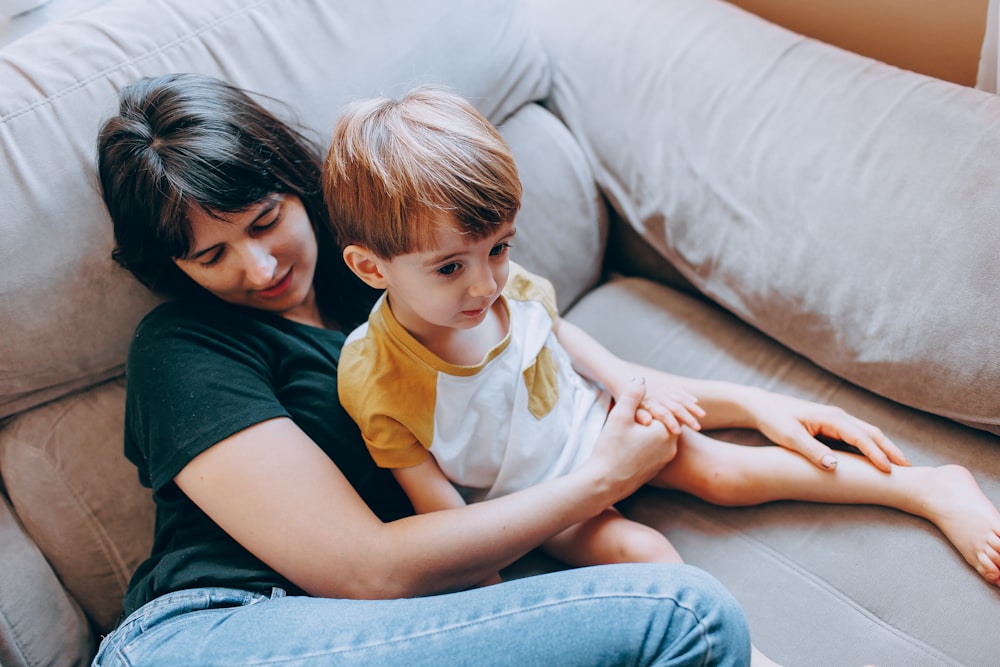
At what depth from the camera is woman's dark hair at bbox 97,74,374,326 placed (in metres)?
1.03

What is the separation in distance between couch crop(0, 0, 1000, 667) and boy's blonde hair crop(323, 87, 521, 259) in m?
0.31

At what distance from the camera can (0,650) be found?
3.60 feet

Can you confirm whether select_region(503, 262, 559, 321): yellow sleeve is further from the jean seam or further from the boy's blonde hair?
the jean seam

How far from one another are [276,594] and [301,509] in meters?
0.14

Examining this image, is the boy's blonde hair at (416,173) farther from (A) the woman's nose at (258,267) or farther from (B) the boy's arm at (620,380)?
(B) the boy's arm at (620,380)

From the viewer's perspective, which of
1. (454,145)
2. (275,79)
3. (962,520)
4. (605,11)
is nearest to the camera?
(454,145)

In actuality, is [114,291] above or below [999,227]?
below

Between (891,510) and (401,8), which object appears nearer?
(891,510)

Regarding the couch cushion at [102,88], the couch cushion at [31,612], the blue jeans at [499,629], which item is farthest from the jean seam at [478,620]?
the couch cushion at [102,88]

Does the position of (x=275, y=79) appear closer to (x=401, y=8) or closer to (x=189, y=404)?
(x=401, y=8)

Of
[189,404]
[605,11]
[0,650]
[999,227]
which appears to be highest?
[605,11]

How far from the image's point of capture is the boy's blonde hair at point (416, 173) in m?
0.92

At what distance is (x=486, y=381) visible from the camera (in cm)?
112

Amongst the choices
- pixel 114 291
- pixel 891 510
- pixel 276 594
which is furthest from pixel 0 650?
pixel 891 510
